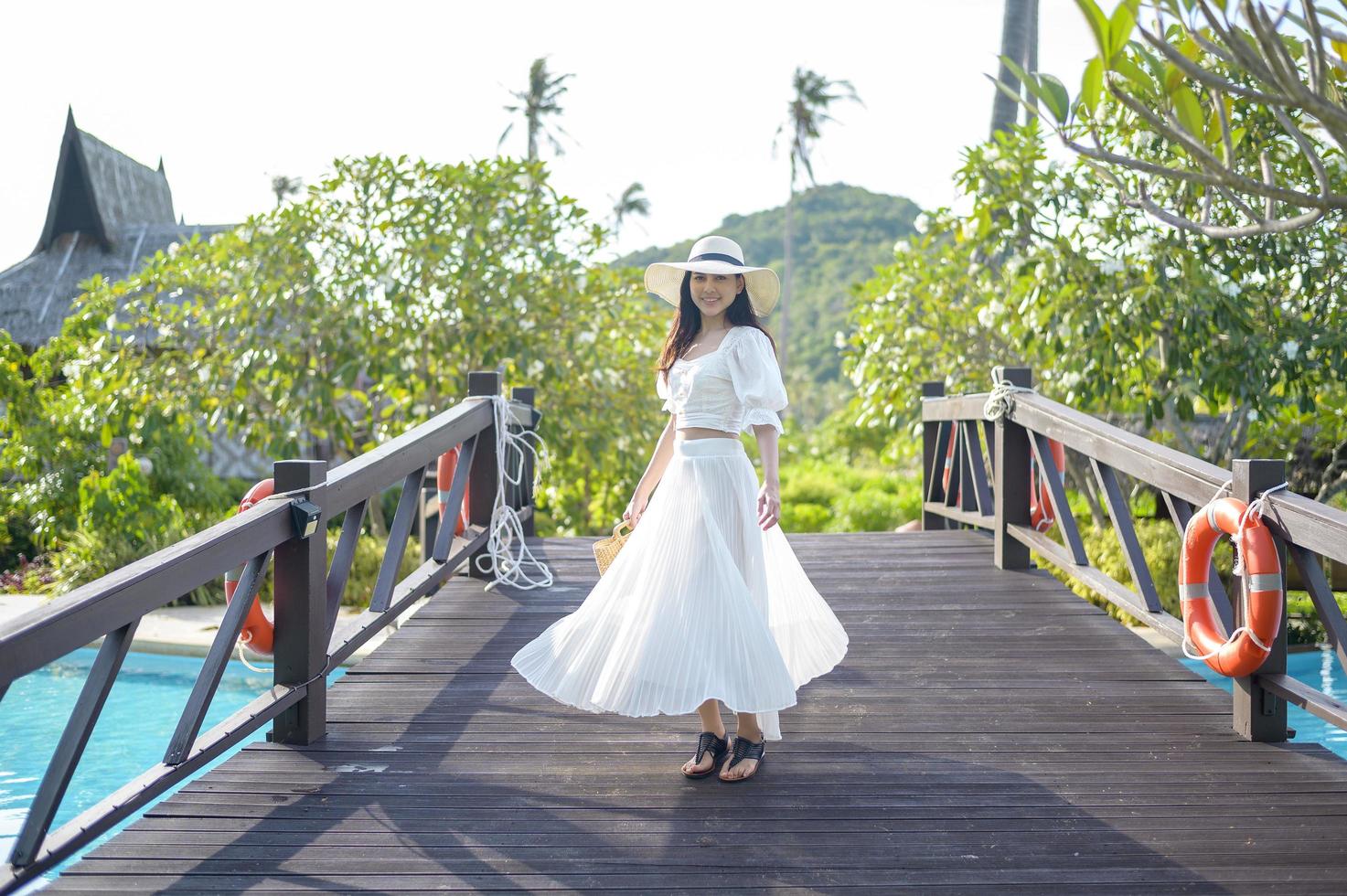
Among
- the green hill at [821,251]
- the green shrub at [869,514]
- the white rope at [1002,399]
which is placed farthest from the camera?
the green hill at [821,251]

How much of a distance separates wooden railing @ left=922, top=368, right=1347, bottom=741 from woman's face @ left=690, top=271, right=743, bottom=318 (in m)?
1.51

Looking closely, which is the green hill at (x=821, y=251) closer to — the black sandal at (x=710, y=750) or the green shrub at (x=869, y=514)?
the green shrub at (x=869, y=514)

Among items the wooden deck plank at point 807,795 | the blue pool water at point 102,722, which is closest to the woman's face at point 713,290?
the wooden deck plank at point 807,795

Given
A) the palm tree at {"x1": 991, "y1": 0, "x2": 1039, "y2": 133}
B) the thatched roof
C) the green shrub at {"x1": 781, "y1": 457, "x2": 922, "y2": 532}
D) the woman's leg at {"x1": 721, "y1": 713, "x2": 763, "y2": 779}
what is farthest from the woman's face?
the thatched roof

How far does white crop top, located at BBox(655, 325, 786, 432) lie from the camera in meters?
3.32

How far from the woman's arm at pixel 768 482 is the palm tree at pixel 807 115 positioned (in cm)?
3283

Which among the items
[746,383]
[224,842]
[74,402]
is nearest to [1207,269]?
[746,383]

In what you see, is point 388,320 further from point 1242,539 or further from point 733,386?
point 1242,539

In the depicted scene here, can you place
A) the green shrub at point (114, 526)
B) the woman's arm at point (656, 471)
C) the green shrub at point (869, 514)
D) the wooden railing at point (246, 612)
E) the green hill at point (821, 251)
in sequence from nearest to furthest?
1. the wooden railing at point (246, 612)
2. the woman's arm at point (656, 471)
3. the green shrub at point (114, 526)
4. the green shrub at point (869, 514)
5. the green hill at point (821, 251)

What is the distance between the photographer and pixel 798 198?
59.8 meters

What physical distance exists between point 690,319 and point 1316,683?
218 inches

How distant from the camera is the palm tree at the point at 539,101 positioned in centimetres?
3553

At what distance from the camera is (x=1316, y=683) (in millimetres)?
7164

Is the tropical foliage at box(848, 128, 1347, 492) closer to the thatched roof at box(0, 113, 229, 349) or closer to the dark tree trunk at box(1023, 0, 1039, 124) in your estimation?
the dark tree trunk at box(1023, 0, 1039, 124)
